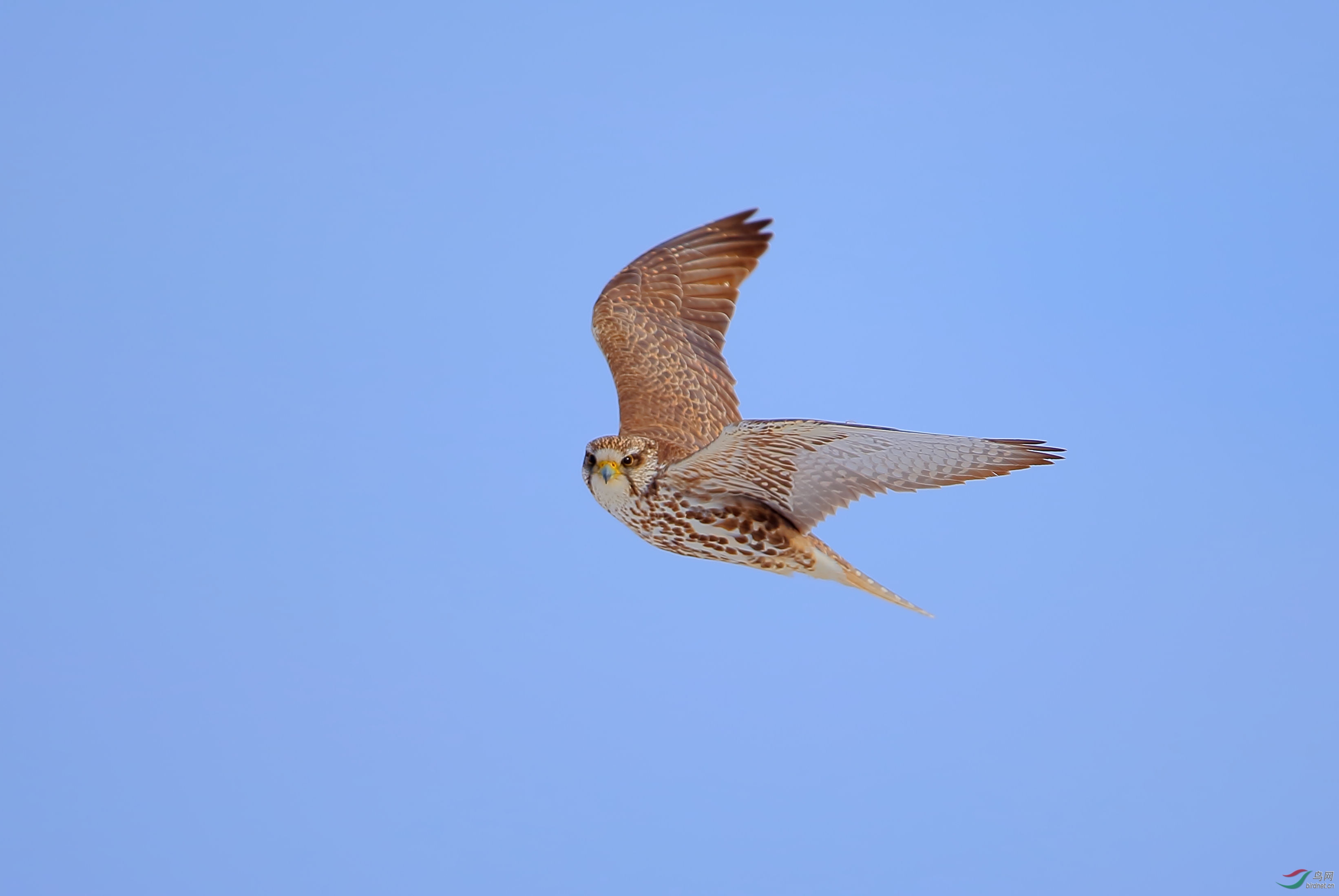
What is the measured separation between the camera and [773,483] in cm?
547

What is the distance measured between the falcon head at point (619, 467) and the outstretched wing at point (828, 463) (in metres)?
0.12

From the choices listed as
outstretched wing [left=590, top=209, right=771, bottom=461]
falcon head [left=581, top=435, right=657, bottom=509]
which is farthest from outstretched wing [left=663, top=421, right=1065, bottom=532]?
outstretched wing [left=590, top=209, right=771, bottom=461]

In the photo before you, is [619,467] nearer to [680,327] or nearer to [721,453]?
[721,453]

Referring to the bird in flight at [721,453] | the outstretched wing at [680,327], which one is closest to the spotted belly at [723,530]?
the bird in flight at [721,453]

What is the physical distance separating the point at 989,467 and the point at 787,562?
1.20m

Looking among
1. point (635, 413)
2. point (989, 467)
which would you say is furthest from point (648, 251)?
point (989, 467)

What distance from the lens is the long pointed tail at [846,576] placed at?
5.81 metres

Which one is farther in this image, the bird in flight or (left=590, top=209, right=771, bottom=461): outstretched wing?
(left=590, top=209, right=771, bottom=461): outstretched wing

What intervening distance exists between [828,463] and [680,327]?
221 cm

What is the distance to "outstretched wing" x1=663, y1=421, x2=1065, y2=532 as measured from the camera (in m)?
4.84

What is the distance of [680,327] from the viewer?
7246 mm

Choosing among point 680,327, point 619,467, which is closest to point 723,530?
point 619,467

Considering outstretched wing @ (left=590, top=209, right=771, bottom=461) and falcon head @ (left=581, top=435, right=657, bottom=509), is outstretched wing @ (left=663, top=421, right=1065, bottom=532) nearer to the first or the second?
falcon head @ (left=581, top=435, right=657, bottom=509)

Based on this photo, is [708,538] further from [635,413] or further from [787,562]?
[635,413]
